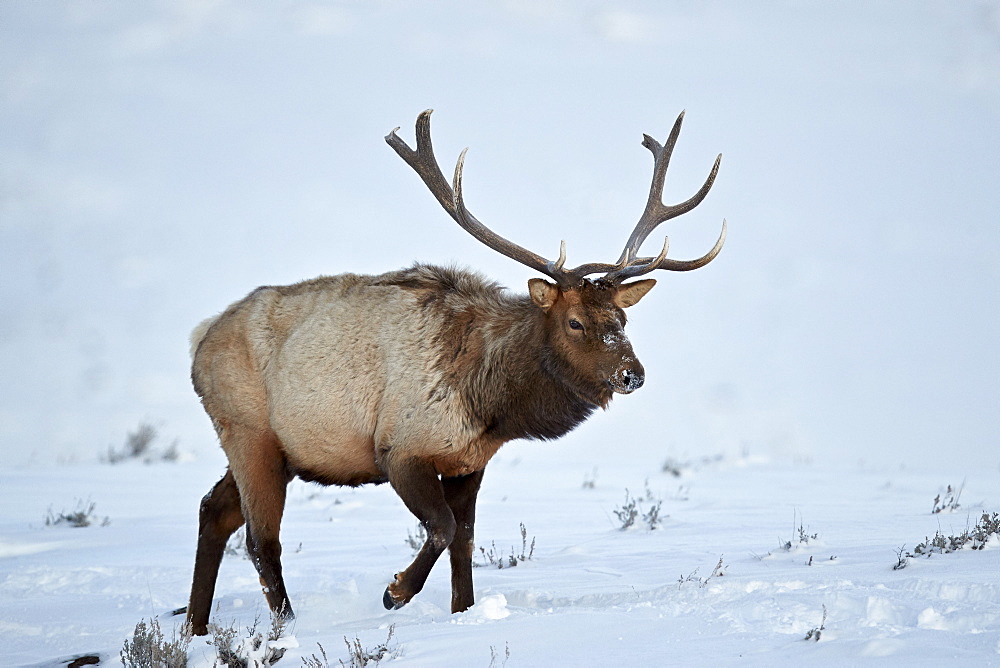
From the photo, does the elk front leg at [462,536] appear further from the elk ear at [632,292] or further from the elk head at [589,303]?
the elk ear at [632,292]

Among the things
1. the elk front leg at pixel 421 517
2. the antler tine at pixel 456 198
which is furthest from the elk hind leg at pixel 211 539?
the antler tine at pixel 456 198

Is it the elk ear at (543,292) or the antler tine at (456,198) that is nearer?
the elk ear at (543,292)

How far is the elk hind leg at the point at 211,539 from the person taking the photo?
6.57 meters

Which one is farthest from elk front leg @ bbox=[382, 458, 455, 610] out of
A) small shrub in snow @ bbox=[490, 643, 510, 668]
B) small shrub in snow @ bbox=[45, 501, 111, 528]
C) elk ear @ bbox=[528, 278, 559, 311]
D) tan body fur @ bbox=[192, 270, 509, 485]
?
small shrub in snow @ bbox=[45, 501, 111, 528]

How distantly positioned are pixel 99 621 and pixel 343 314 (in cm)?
265

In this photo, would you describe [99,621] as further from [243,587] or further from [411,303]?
[411,303]

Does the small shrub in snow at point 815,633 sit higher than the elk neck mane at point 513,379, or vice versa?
the elk neck mane at point 513,379

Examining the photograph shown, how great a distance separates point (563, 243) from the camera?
600 cm

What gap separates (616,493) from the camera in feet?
39.4

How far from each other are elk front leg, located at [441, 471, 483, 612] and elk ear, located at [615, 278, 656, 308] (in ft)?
4.61

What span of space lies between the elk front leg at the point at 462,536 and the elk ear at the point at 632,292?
1.40 meters

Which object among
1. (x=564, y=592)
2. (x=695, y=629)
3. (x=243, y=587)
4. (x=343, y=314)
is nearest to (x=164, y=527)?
(x=243, y=587)

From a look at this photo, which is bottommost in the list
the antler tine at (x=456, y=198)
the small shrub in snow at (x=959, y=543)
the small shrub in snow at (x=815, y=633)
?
the small shrub in snow at (x=959, y=543)

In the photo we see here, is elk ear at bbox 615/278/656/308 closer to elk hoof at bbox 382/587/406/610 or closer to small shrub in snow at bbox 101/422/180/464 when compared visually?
elk hoof at bbox 382/587/406/610
